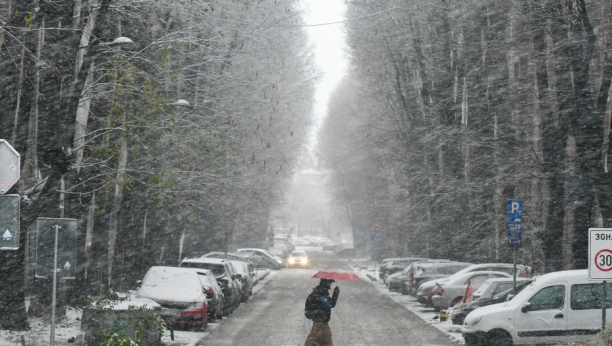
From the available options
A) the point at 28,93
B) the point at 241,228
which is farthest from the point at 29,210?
the point at 241,228

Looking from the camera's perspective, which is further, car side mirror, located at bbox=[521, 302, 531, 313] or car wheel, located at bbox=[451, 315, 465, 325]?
car wheel, located at bbox=[451, 315, 465, 325]

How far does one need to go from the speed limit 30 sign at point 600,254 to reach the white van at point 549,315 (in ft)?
10.2

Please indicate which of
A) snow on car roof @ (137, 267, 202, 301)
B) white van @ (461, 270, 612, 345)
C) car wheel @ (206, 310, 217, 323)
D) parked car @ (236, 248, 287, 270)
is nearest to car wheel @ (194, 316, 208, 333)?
snow on car roof @ (137, 267, 202, 301)

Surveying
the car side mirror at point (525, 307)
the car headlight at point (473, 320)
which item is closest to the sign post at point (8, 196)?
the car headlight at point (473, 320)

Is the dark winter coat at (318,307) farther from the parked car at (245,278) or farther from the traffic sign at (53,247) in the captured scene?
the parked car at (245,278)

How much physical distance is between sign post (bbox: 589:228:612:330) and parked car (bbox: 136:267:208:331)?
9.36 m

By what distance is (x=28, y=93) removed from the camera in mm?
14633

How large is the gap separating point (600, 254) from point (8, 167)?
8.81m

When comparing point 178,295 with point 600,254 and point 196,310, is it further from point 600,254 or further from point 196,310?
point 600,254

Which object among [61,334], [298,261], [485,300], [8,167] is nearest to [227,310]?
[61,334]

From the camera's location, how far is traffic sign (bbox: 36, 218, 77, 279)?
34.5 feet

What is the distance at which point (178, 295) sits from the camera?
56.4ft

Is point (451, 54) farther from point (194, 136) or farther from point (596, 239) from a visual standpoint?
point (596, 239)

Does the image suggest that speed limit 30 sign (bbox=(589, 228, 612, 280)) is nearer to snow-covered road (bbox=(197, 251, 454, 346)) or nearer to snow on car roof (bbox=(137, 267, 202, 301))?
snow-covered road (bbox=(197, 251, 454, 346))
